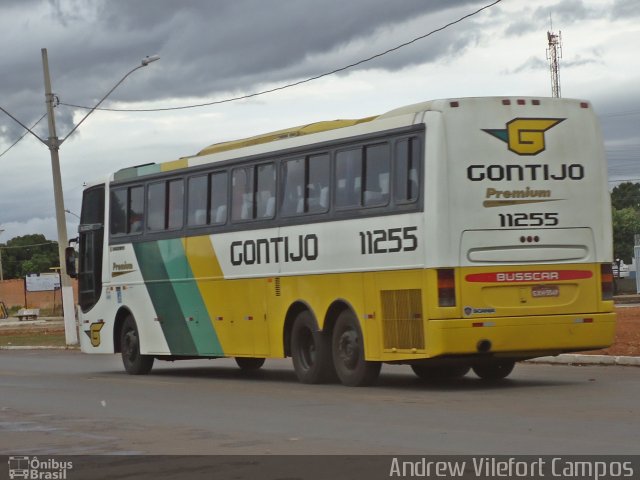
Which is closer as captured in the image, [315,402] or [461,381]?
[315,402]

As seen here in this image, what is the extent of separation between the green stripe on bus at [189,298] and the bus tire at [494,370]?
4.52 metres

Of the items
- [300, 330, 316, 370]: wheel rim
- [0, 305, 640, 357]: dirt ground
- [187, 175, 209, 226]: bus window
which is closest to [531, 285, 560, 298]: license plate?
[300, 330, 316, 370]: wheel rim

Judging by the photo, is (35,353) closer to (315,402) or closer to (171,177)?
(171,177)

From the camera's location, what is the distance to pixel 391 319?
57.5 feet

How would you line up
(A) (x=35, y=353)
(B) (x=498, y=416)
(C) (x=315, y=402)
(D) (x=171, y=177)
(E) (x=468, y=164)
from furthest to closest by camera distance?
(A) (x=35, y=353)
(D) (x=171, y=177)
(E) (x=468, y=164)
(C) (x=315, y=402)
(B) (x=498, y=416)

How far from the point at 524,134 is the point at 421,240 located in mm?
1900

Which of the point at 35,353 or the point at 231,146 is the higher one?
the point at 231,146

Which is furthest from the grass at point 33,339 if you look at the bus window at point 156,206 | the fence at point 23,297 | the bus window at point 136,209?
the fence at point 23,297

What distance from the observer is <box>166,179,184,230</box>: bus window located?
74.4 ft

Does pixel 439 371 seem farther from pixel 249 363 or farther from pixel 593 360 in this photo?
pixel 249 363

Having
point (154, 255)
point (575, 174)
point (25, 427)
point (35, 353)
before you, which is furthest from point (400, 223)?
point (35, 353)

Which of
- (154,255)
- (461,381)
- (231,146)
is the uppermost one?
(231,146)

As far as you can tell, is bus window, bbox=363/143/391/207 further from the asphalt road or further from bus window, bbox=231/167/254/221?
bus window, bbox=231/167/254/221

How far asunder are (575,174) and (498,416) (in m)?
5.08
